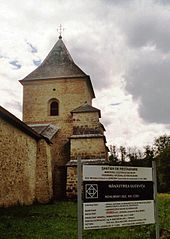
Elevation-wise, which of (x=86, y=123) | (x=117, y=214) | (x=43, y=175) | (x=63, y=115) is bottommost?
(x=117, y=214)

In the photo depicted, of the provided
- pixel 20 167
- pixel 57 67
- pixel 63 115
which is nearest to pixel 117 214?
pixel 20 167

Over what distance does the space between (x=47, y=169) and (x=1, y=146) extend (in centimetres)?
614

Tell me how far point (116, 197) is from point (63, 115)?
21622 millimetres

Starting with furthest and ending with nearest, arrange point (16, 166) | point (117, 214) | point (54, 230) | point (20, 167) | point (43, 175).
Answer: point (43, 175) < point (20, 167) < point (16, 166) < point (54, 230) < point (117, 214)

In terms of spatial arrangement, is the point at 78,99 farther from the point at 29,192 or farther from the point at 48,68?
the point at 29,192

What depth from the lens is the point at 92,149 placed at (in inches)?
895

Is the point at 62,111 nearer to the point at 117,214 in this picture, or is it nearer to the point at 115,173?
the point at 115,173

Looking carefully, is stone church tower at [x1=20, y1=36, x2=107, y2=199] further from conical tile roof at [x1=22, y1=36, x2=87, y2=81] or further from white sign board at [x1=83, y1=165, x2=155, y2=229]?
white sign board at [x1=83, y1=165, x2=155, y2=229]

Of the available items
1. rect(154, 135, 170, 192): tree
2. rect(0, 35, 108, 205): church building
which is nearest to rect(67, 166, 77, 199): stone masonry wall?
rect(0, 35, 108, 205): church building

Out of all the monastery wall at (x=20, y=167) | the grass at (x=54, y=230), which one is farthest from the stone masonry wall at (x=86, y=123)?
the grass at (x=54, y=230)

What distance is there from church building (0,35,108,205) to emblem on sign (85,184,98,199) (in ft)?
51.0

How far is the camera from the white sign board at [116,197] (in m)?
5.11

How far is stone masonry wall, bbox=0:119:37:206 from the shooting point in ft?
46.0

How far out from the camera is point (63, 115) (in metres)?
26.8
